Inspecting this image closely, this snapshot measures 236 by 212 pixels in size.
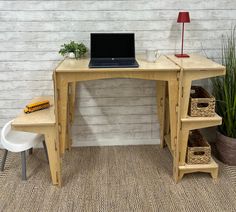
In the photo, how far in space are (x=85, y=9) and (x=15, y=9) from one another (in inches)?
23.1

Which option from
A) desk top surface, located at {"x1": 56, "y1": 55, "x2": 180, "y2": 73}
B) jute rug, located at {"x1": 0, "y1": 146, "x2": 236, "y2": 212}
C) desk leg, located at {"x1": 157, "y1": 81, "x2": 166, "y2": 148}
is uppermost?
desk top surface, located at {"x1": 56, "y1": 55, "x2": 180, "y2": 73}

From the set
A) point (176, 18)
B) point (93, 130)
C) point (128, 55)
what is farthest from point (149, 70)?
point (93, 130)

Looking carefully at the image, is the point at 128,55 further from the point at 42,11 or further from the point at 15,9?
the point at 15,9

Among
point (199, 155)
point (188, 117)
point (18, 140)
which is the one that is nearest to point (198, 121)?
point (188, 117)

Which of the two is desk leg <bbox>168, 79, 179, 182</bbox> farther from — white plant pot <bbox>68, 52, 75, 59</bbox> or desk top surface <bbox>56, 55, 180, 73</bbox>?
white plant pot <bbox>68, 52, 75, 59</bbox>

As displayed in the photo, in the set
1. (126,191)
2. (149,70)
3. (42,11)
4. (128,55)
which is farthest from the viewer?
(42,11)

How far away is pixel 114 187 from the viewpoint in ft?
6.95

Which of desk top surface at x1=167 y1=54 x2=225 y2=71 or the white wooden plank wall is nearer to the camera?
desk top surface at x1=167 y1=54 x2=225 y2=71

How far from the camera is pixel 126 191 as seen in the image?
2.07 m

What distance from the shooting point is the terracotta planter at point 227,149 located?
2363 millimetres

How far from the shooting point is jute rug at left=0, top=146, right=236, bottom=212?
1.92 metres

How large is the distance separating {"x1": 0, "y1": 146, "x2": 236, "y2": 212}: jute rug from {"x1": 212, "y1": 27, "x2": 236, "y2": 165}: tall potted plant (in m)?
0.14

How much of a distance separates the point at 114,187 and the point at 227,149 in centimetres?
102

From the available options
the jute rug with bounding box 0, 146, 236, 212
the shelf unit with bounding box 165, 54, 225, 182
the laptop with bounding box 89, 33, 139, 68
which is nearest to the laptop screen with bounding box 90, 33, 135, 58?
the laptop with bounding box 89, 33, 139, 68
